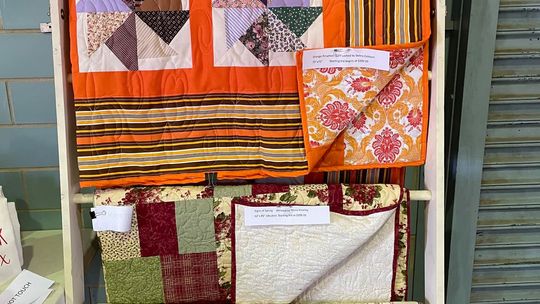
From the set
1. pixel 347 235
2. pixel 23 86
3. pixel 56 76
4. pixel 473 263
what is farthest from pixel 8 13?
pixel 473 263

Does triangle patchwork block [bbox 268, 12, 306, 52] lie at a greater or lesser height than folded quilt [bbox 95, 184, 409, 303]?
greater

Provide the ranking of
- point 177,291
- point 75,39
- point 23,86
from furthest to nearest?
point 23,86 → point 177,291 → point 75,39

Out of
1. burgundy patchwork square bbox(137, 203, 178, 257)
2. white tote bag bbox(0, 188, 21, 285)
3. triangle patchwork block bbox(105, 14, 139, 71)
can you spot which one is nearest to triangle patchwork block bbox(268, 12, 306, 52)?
triangle patchwork block bbox(105, 14, 139, 71)

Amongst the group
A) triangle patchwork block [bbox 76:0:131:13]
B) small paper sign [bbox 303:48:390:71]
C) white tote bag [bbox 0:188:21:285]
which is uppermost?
triangle patchwork block [bbox 76:0:131:13]

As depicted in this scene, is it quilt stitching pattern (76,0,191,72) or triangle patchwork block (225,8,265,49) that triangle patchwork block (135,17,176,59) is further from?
triangle patchwork block (225,8,265,49)

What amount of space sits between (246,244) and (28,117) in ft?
2.17

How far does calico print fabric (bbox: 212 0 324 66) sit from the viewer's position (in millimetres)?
1169

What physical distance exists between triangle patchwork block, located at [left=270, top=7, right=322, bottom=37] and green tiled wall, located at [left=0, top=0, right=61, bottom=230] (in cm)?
59

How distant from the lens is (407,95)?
1.21 meters

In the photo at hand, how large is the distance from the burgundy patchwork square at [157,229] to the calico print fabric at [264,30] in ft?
1.10

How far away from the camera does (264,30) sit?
3.86 ft

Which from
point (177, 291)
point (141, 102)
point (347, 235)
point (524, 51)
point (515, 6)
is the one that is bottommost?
point (177, 291)

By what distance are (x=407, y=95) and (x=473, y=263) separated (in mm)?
527

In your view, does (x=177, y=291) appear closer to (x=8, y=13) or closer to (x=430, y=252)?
(x=430, y=252)
